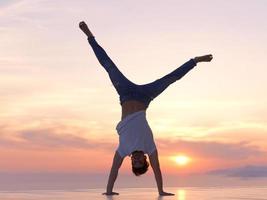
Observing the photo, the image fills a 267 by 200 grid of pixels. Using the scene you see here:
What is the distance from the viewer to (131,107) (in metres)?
10.9

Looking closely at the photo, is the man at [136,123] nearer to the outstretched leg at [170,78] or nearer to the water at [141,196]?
the outstretched leg at [170,78]

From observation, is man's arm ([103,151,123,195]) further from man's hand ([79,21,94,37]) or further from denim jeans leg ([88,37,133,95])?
man's hand ([79,21,94,37])

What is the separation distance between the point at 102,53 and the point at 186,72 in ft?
6.19

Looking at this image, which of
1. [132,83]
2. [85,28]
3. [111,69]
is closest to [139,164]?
[132,83]

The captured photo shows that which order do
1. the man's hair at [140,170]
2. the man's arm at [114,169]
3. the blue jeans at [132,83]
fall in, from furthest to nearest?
the blue jeans at [132,83]
the man's arm at [114,169]
the man's hair at [140,170]

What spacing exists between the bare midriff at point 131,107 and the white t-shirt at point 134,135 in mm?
167

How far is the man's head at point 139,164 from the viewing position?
31.7ft

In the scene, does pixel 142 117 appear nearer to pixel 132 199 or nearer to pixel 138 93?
pixel 138 93

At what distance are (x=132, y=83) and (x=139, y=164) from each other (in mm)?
2199

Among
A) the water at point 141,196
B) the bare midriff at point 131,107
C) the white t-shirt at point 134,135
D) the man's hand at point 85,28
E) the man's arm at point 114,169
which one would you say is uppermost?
the man's hand at point 85,28

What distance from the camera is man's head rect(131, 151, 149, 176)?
9.65 metres

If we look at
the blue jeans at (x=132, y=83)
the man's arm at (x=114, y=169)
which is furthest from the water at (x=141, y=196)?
the blue jeans at (x=132, y=83)

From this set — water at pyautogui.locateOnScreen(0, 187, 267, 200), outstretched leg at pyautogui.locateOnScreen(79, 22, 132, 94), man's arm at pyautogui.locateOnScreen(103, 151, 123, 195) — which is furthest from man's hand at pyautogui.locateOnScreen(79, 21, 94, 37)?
water at pyautogui.locateOnScreen(0, 187, 267, 200)

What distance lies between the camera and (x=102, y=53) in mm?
12219
